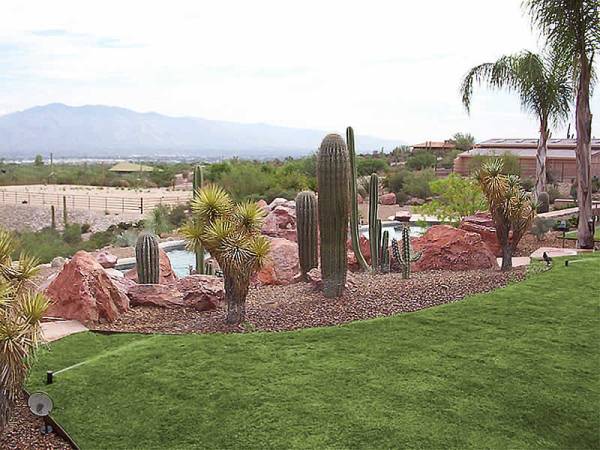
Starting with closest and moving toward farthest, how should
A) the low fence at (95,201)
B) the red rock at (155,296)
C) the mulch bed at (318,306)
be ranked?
1. the mulch bed at (318,306)
2. the red rock at (155,296)
3. the low fence at (95,201)

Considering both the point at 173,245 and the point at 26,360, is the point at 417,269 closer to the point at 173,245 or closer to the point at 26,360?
the point at 26,360

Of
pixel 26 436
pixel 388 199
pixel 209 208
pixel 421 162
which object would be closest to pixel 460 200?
pixel 209 208

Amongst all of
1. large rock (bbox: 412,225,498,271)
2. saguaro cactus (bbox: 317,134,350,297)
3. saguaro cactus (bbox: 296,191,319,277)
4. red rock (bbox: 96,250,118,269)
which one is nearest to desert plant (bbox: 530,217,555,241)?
large rock (bbox: 412,225,498,271)

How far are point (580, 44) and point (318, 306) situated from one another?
8428 millimetres

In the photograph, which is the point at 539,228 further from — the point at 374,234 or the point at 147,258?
the point at 147,258

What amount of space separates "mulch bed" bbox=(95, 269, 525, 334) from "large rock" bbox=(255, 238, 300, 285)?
55.3 inches

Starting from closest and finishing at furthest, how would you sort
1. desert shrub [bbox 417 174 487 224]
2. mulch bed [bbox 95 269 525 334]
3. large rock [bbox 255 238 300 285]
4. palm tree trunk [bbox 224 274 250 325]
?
palm tree trunk [bbox 224 274 250 325]
mulch bed [bbox 95 269 525 334]
large rock [bbox 255 238 300 285]
desert shrub [bbox 417 174 487 224]

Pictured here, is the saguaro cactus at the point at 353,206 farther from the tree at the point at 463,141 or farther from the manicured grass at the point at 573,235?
the tree at the point at 463,141

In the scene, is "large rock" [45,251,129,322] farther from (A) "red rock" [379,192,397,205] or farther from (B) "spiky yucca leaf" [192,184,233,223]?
(A) "red rock" [379,192,397,205]

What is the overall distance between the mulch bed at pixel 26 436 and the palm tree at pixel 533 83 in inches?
623

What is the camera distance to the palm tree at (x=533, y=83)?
1845 centimetres

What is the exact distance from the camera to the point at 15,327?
4941mm

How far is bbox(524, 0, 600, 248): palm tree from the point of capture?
13258mm

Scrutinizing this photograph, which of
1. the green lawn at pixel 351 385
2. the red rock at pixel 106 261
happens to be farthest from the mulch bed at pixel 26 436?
the red rock at pixel 106 261
